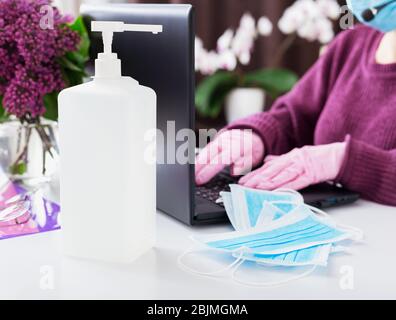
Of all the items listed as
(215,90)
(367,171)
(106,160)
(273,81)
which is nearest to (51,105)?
(106,160)

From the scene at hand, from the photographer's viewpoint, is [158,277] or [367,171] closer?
[158,277]

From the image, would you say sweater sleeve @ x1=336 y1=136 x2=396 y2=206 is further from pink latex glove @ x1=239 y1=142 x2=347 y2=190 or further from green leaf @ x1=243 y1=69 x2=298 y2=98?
green leaf @ x1=243 y1=69 x2=298 y2=98

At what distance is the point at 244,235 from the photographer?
2.42 ft

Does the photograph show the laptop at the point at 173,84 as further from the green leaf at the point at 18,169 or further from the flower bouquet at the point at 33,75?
the green leaf at the point at 18,169

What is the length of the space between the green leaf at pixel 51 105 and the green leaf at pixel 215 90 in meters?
1.06

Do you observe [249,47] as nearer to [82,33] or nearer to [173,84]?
[82,33]

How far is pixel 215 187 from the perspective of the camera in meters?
0.94

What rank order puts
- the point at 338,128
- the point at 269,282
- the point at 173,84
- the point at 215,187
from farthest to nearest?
1. the point at 338,128
2. the point at 215,187
3. the point at 173,84
4. the point at 269,282

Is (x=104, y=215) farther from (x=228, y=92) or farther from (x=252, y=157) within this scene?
(x=228, y=92)

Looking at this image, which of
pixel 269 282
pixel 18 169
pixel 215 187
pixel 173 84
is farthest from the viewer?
pixel 18 169

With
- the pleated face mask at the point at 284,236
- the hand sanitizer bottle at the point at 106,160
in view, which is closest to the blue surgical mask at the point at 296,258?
the pleated face mask at the point at 284,236

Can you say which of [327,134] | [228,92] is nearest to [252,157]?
[327,134]

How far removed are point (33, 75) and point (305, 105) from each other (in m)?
0.60
